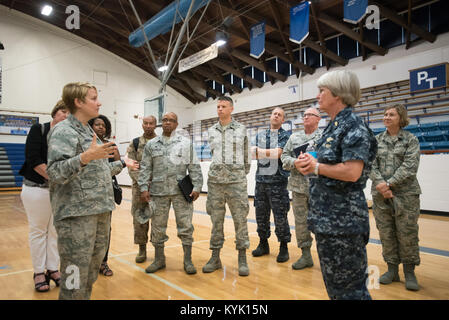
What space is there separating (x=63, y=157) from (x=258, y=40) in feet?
29.2

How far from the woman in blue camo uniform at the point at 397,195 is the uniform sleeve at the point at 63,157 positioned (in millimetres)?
2346

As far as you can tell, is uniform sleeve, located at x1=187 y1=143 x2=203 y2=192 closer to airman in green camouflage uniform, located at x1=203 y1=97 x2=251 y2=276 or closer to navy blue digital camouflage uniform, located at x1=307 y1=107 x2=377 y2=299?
airman in green camouflage uniform, located at x1=203 y1=97 x2=251 y2=276

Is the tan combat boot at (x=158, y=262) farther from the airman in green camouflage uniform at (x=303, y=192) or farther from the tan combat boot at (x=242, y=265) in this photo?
the airman in green camouflage uniform at (x=303, y=192)

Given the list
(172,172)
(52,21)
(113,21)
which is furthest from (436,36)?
(52,21)

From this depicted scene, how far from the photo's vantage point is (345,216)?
1.36 m

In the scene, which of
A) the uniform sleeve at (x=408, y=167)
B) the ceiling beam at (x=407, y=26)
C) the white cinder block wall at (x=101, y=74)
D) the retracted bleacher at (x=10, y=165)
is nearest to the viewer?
the uniform sleeve at (x=408, y=167)

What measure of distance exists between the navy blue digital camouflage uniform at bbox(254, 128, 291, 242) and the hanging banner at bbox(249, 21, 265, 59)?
6.39m

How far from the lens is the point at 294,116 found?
12352 mm

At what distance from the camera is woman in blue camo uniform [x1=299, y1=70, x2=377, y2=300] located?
1.34m

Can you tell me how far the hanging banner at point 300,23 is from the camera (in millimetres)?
7242

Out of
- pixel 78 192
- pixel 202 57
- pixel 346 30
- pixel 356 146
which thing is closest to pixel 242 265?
pixel 78 192

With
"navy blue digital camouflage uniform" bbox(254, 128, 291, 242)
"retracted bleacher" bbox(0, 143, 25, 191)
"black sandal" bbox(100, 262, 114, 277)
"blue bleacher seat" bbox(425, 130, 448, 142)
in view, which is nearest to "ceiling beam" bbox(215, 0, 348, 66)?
"blue bleacher seat" bbox(425, 130, 448, 142)

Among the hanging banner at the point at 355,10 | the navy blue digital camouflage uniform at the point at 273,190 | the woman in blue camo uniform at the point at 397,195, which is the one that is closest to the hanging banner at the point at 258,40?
the hanging banner at the point at 355,10

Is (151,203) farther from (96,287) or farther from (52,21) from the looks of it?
(52,21)
